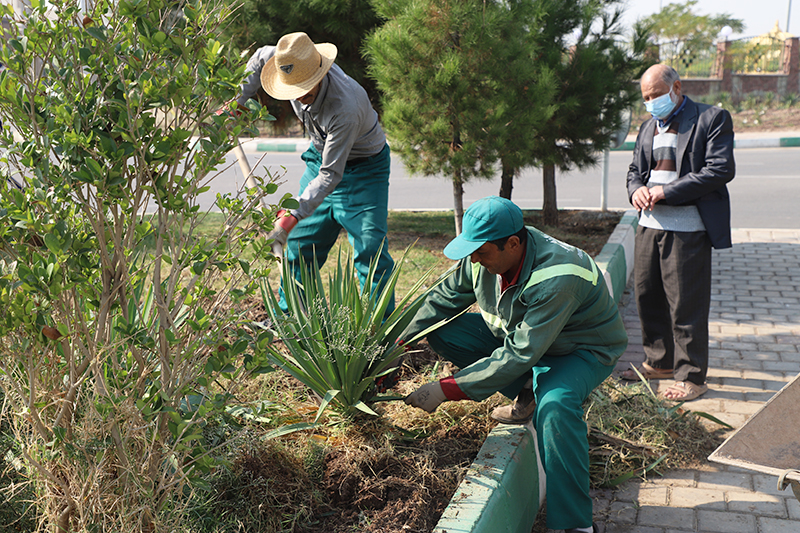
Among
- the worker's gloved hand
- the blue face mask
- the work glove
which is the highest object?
the blue face mask

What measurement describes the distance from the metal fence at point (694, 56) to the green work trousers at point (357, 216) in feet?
83.9

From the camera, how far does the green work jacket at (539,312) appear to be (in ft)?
8.69

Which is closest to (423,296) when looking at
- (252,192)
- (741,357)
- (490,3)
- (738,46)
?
(252,192)

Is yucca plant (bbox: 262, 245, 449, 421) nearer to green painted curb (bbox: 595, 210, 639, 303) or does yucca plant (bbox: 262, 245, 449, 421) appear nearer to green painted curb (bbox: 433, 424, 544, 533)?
green painted curb (bbox: 433, 424, 544, 533)

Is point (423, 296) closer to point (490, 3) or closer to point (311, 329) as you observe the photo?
point (311, 329)

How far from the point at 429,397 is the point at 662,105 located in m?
2.17

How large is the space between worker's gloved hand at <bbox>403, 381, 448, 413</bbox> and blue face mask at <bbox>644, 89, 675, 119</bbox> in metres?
2.07

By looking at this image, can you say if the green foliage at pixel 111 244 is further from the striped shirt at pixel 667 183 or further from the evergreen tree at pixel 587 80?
the evergreen tree at pixel 587 80

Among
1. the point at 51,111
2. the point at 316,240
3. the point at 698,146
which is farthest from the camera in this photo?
the point at 316,240

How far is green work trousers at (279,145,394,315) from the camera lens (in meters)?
3.89

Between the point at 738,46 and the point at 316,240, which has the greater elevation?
the point at 316,240

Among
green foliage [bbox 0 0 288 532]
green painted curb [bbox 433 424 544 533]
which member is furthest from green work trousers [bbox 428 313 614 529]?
green foliage [bbox 0 0 288 532]

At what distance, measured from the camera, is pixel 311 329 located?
2.74m

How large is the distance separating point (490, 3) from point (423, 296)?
3717 mm
